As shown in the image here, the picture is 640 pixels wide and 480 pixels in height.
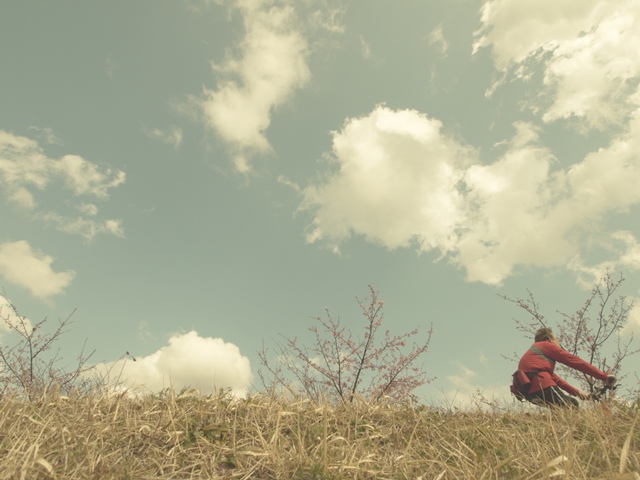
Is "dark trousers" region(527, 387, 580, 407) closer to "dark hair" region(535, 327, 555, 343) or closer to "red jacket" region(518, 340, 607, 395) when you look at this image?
"red jacket" region(518, 340, 607, 395)

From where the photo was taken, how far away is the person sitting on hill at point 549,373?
611 centimetres

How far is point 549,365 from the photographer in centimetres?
648

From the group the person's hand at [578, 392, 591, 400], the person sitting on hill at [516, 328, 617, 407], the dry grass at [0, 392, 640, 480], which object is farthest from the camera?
the person sitting on hill at [516, 328, 617, 407]

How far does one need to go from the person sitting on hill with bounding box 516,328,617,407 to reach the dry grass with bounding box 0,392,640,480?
2002mm

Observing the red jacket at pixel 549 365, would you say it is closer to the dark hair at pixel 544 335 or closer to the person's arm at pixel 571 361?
the person's arm at pixel 571 361

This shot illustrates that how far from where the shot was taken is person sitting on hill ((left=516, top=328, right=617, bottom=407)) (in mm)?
6113

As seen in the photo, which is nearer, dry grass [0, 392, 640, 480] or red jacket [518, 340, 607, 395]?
dry grass [0, 392, 640, 480]

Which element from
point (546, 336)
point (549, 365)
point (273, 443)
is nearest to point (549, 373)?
point (549, 365)

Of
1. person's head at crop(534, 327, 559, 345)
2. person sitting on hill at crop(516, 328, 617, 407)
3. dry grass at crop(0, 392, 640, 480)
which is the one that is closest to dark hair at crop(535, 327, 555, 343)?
person's head at crop(534, 327, 559, 345)

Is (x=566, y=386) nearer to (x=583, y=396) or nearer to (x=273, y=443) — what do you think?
(x=583, y=396)

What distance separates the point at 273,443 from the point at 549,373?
5.37m

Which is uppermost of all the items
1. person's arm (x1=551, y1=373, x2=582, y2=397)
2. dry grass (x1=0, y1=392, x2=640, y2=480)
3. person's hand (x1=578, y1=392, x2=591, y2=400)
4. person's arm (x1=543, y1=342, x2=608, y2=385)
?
person's arm (x1=543, y1=342, x2=608, y2=385)

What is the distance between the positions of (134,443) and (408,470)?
228 cm

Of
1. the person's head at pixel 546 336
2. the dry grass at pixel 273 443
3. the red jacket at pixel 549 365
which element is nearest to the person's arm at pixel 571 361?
the red jacket at pixel 549 365
